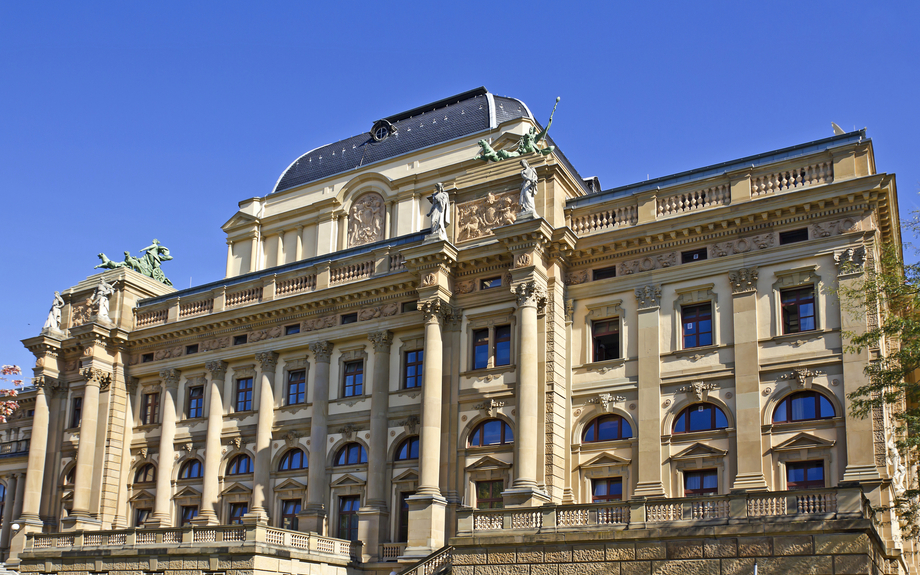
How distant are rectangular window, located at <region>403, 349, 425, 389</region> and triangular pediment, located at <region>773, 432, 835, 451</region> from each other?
607 inches

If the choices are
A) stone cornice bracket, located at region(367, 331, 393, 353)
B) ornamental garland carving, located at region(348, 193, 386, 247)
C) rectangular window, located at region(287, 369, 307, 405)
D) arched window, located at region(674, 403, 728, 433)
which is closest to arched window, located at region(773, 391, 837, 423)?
arched window, located at region(674, 403, 728, 433)

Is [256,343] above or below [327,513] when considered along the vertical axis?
above

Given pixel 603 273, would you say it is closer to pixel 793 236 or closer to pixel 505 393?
pixel 505 393

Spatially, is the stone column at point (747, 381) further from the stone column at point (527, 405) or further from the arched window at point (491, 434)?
the arched window at point (491, 434)

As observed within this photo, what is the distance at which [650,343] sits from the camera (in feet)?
120

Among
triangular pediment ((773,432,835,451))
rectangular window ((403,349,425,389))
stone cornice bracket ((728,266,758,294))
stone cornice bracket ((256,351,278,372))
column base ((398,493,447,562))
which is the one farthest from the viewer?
stone cornice bracket ((256,351,278,372))

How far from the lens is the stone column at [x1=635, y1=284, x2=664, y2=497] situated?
115 ft

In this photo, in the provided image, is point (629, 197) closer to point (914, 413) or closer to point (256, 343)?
point (914, 413)

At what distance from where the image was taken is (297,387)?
45.5 m

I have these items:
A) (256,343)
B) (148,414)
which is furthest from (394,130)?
(148,414)

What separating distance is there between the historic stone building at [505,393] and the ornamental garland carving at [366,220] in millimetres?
446

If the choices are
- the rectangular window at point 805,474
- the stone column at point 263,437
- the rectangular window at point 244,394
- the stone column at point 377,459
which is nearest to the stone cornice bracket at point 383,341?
the stone column at point 377,459

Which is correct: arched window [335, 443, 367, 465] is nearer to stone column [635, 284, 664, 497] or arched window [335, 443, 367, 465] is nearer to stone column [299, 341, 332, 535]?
stone column [299, 341, 332, 535]

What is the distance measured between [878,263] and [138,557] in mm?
30509
